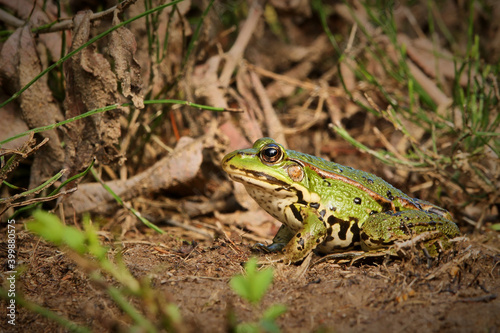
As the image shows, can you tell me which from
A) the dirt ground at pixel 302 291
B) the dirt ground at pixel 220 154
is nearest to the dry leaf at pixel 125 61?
the dirt ground at pixel 220 154

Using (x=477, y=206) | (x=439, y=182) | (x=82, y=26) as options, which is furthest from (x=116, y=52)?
(x=477, y=206)

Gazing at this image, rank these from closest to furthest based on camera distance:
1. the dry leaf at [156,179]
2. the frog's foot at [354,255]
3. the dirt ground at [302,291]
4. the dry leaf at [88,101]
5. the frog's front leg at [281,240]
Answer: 1. the dirt ground at [302,291]
2. the frog's foot at [354,255]
3. the dry leaf at [88,101]
4. the frog's front leg at [281,240]
5. the dry leaf at [156,179]

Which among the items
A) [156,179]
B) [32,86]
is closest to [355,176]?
[156,179]

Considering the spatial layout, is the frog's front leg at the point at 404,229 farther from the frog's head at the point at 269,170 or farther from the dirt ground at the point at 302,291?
the frog's head at the point at 269,170

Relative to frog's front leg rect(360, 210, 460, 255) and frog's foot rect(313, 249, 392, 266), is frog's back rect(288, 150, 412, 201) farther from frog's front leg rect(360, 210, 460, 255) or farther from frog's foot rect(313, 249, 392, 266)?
frog's foot rect(313, 249, 392, 266)

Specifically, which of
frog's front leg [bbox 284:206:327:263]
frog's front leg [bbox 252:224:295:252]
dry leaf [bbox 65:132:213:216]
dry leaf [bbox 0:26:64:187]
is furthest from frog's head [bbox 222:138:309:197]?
dry leaf [bbox 0:26:64:187]

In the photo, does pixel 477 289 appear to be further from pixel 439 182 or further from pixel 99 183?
pixel 99 183
